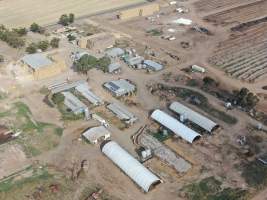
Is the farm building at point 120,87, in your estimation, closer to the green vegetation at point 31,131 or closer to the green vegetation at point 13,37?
the green vegetation at point 31,131

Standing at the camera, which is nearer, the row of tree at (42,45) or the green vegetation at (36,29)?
the row of tree at (42,45)

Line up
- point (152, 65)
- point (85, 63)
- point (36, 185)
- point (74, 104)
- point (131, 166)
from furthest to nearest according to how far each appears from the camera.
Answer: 1. point (152, 65)
2. point (85, 63)
3. point (74, 104)
4. point (131, 166)
5. point (36, 185)

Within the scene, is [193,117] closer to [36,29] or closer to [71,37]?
[71,37]

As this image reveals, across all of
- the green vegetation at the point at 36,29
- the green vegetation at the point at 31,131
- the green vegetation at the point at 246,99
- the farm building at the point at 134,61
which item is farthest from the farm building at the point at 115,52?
the green vegetation at the point at 246,99

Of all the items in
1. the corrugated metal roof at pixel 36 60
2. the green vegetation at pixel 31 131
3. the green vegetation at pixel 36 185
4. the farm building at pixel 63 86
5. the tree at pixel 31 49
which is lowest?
the green vegetation at pixel 36 185

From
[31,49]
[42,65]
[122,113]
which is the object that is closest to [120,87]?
[122,113]

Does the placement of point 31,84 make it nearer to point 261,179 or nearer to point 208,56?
point 208,56

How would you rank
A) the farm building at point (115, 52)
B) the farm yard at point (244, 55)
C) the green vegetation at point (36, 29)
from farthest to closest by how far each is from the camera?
1. the green vegetation at point (36, 29)
2. the farm building at point (115, 52)
3. the farm yard at point (244, 55)

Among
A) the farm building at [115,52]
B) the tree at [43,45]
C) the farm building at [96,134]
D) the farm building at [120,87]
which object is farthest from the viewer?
the tree at [43,45]
